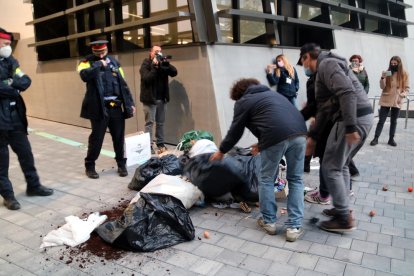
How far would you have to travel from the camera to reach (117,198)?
446 cm

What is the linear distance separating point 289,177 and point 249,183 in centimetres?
67

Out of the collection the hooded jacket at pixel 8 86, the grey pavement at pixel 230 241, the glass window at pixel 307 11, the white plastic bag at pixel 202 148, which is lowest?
the grey pavement at pixel 230 241

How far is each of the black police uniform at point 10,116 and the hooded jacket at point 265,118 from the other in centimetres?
242

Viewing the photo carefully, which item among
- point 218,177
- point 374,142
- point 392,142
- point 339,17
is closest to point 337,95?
point 218,177

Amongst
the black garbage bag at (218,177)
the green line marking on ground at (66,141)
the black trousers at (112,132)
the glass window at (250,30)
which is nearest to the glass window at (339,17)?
the glass window at (250,30)

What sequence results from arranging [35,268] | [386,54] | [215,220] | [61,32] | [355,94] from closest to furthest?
1. [35,268]
2. [355,94]
3. [215,220]
4. [61,32]
5. [386,54]

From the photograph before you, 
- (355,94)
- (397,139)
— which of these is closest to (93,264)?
(355,94)

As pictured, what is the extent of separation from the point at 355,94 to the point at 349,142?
42 cm

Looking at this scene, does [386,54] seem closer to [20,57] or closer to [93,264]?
[20,57]

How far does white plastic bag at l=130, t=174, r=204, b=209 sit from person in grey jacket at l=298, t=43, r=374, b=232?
4.27 ft

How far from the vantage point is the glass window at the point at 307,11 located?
903cm

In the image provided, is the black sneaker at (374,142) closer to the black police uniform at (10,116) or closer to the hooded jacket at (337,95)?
the hooded jacket at (337,95)

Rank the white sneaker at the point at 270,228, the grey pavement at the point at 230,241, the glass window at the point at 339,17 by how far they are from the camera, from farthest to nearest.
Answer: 1. the glass window at the point at 339,17
2. the white sneaker at the point at 270,228
3. the grey pavement at the point at 230,241

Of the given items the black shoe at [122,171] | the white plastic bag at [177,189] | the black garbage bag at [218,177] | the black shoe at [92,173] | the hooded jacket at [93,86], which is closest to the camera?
the white plastic bag at [177,189]
